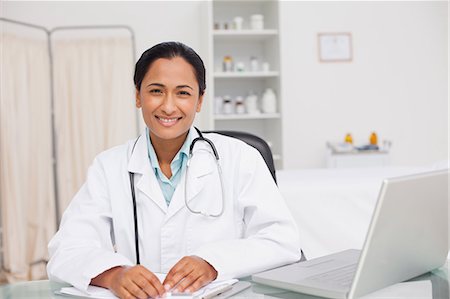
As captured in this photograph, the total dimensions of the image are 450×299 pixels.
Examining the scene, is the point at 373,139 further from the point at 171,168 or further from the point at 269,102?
the point at 171,168

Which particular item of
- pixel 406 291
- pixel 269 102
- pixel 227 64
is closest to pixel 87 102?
pixel 227 64

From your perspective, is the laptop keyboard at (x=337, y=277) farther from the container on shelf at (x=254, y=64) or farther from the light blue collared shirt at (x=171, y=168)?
the container on shelf at (x=254, y=64)

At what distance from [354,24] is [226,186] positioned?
137 inches

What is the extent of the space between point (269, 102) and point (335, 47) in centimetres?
83

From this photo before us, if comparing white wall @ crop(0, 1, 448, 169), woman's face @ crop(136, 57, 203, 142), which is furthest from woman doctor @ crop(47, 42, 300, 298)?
white wall @ crop(0, 1, 448, 169)

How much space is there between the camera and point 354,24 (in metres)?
4.55

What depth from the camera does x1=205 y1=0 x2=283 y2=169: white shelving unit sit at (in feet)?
13.3

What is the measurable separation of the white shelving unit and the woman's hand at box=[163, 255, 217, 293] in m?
2.96

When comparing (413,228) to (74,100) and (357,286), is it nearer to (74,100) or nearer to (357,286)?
(357,286)

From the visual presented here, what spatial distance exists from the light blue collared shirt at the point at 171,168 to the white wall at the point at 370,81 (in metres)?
3.09

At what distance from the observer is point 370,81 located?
456cm

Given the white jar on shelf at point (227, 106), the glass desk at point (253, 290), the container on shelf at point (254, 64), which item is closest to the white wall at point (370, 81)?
the container on shelf at point (254, 64)

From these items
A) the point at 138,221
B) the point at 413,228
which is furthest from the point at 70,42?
the point at 413,228

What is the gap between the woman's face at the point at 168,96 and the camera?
1.31 m
